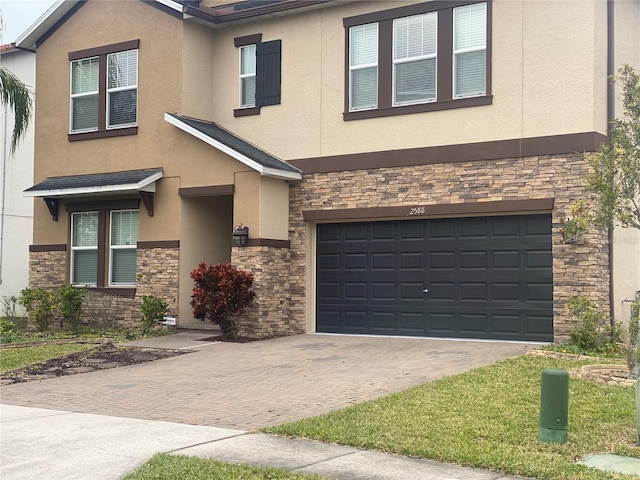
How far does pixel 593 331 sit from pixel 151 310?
30.3ft

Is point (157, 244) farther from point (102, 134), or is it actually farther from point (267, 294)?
point (102, 134)

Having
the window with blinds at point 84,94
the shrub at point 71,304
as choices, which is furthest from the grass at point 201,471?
the window with blinds at point 84,94

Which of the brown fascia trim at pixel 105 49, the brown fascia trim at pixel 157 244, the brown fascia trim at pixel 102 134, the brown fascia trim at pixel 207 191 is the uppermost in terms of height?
the brown fascia trim at pixel 105 49

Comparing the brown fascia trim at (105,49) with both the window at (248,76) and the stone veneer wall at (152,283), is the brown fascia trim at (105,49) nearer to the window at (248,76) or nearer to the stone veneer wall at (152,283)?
the window at (248,76)

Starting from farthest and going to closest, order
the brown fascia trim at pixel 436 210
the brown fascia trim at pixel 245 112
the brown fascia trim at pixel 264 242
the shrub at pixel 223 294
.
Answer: the brown fascia trim at pixel 245 112 < the brown fascia trim at pixel 264 242 < the shrub at pixel 223 294 < the brown fascia trim at pixel 436 210

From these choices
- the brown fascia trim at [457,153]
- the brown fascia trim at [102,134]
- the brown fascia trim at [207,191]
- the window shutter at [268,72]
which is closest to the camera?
the brown fascia trim at [457,153]

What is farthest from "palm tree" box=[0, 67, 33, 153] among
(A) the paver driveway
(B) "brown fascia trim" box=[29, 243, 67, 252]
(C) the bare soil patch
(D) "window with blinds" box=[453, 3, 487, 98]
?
(D) "window with blinds" box=[453, 3, 487, 98]

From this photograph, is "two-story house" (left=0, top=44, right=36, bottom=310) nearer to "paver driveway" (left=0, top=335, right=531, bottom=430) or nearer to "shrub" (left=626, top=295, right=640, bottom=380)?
"paver driveway" (left=0, top=335, right=531, bottom=430)

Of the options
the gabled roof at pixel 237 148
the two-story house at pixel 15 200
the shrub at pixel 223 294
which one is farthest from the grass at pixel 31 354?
the two-story house at pixel 15 200

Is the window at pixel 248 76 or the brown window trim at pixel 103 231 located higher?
the window at pixel 248 76

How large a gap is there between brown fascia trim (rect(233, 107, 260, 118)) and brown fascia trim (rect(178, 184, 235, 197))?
214 centimetres

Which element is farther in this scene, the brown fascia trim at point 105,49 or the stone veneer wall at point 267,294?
the brown fascia trim at point 105,49

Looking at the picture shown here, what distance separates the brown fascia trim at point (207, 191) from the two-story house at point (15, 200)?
326 inches

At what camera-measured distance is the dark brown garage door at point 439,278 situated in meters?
15.1
